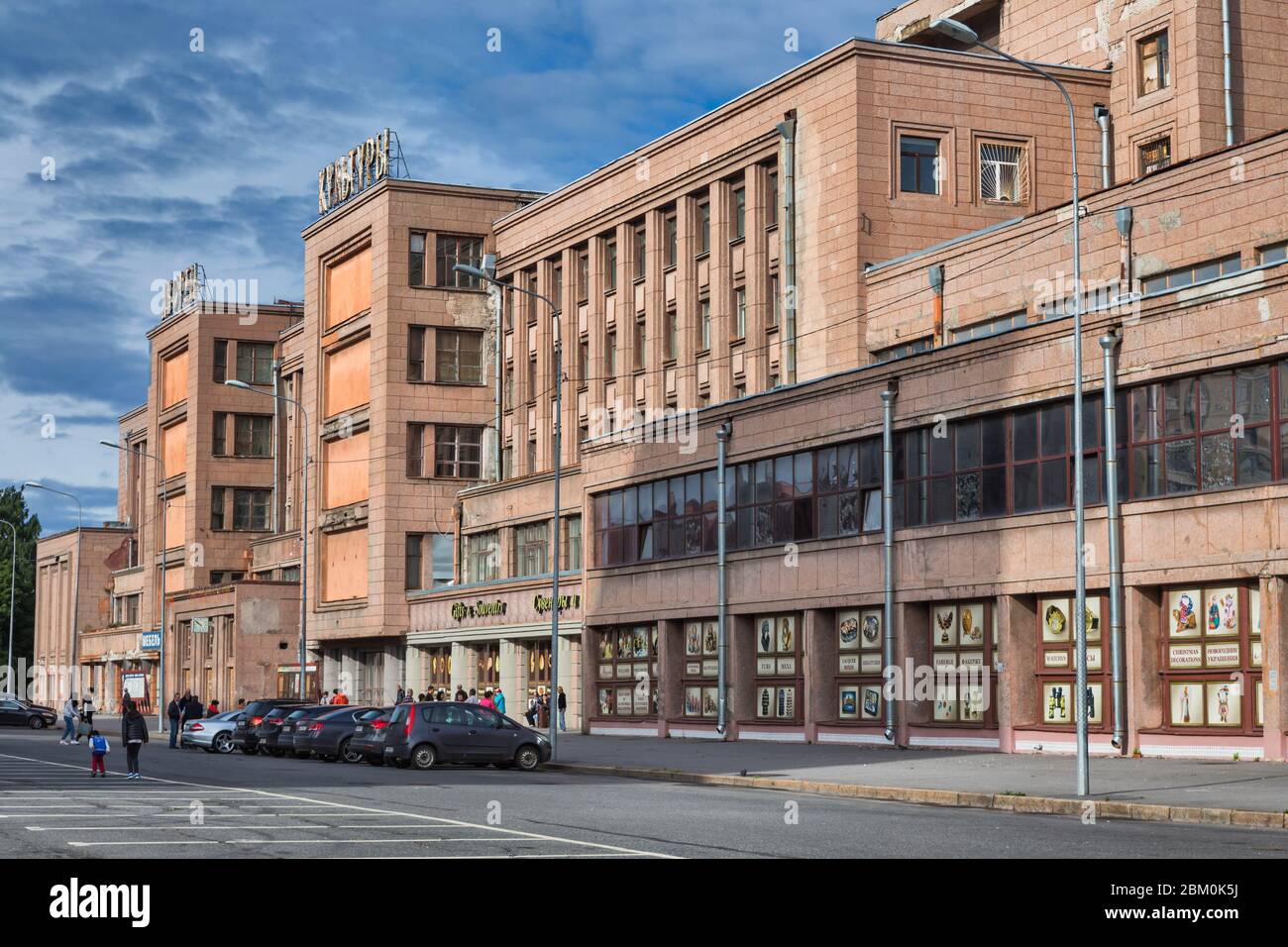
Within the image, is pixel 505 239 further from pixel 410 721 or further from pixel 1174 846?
pixel 1174 846

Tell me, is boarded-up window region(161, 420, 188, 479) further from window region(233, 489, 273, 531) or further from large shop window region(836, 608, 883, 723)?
large shop window region(836, 608, 883, 723)

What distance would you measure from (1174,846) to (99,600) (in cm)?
10953

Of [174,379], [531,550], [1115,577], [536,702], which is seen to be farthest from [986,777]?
[174,379]

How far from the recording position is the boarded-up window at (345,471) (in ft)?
238

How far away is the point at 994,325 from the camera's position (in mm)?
44031

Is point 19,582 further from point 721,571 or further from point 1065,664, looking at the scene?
point 1065,664

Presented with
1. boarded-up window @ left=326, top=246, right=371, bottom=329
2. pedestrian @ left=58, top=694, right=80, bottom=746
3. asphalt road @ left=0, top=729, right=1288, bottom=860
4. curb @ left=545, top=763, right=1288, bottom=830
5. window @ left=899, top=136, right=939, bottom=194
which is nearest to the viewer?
asphalt road @ left=0, top=729, right=1288, bottom=860

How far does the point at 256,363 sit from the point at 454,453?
2899cm

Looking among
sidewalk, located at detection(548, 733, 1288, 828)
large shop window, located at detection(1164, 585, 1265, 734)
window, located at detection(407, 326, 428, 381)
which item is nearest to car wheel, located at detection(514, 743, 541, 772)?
sidewalk, located at detection(548, 733, 1288, 828)

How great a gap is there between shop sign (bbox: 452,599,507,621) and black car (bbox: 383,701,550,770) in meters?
23.7

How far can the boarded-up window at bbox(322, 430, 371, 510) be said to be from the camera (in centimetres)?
7250

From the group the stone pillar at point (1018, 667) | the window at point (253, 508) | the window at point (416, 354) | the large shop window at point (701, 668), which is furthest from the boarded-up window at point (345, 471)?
the stone pillar at point (1018, 667)

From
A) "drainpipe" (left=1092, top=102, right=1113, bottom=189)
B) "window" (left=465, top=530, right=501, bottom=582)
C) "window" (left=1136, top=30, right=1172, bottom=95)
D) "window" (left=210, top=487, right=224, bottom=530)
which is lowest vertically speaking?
"window" (left=465, top=530, right=501, bottom=582)
